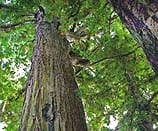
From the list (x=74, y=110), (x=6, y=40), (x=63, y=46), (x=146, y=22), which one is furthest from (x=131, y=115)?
(x=6, y=40)

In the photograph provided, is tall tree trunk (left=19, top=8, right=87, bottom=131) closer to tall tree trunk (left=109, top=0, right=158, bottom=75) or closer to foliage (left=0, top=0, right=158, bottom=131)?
foliage (left=0, top=0, right=158, bottom=131)

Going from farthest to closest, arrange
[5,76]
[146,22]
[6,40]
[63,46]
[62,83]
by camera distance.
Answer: [5,76], [6,40], [63,46], [62,83], [146,22]

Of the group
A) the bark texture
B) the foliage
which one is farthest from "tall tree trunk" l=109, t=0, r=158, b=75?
the foliage

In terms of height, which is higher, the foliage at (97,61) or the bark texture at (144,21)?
the foliage at (97,61)

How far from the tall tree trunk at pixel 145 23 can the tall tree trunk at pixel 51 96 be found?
0.97m

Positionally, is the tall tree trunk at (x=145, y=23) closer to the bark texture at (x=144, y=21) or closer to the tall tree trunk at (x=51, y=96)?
the bark texture at (x=144, y=21)

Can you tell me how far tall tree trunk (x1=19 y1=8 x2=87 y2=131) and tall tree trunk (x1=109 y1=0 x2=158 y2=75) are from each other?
3.19 feet

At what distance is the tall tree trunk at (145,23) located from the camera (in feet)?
4.29

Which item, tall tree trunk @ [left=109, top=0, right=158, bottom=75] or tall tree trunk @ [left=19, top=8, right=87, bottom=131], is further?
tall tree trunk @ [left=19, top=8, right=87, bottom=131]

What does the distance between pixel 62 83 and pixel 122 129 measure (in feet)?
2.48

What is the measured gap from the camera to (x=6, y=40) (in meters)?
4.50

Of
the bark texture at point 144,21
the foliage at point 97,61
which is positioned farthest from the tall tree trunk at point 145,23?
the foliage at point 97,61

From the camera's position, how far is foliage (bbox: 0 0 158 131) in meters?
2.45

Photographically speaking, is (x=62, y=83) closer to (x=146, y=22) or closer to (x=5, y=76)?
(x=146, y=22)
